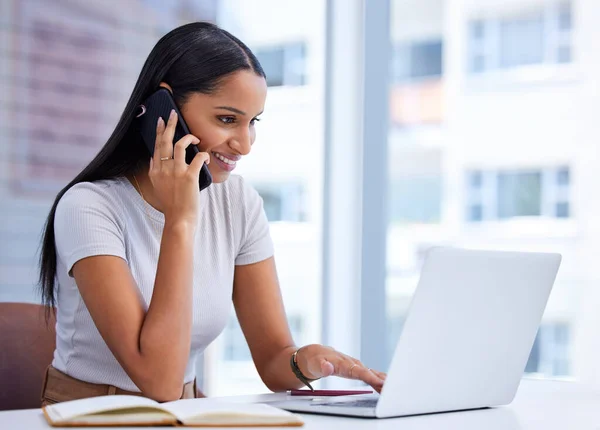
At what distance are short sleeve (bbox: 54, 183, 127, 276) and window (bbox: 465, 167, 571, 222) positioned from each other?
1010 cm

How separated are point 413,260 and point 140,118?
1013 cm

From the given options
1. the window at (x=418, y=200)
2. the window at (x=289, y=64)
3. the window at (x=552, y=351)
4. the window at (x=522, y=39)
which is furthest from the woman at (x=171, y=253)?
the window at (x=418, y=200)

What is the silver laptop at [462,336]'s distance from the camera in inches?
39.9

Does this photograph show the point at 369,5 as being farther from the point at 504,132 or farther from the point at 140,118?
the point at 504,132

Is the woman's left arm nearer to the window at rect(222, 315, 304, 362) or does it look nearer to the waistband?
the window at rect(222, 315, 304, 362)

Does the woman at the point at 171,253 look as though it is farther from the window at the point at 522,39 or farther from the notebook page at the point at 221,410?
the window at the point at 522,39

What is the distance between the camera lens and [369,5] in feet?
10.2

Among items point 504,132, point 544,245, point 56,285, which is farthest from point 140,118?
point 504,132

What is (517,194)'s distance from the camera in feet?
38.7

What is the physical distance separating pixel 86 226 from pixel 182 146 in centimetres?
23

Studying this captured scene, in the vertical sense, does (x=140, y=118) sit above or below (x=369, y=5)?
below

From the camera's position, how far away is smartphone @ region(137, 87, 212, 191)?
1568 mm

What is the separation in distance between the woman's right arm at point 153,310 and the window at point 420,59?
12.3 metres

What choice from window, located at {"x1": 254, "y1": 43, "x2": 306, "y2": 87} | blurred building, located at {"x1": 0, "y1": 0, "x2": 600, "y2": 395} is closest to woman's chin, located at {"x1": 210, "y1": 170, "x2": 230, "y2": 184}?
blurred building, located at {"x1": 0, "y1": 0, "x2": 600, "y2": 395}
